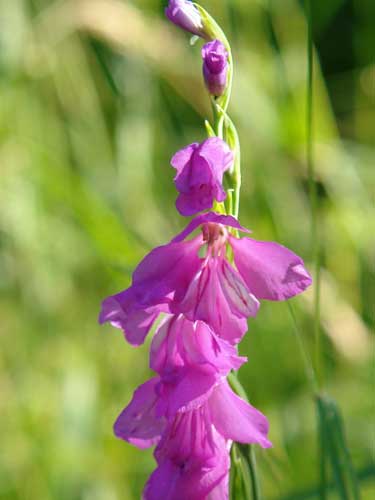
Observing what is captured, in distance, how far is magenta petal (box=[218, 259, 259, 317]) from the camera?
0.61m

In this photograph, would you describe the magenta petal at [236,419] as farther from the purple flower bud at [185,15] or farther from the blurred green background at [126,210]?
the blurred green background at [126,210]

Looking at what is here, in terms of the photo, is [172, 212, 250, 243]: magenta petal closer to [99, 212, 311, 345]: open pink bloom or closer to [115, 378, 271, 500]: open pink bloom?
[99, 212, 311, 345]: open pink bloom

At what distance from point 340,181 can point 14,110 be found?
2.36ft

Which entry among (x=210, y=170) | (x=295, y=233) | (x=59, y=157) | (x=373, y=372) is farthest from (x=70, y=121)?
(x=210, y=170)

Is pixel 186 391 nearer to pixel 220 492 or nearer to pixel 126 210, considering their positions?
pixel 220 492

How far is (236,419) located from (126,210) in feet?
4.53

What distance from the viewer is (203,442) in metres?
0.63

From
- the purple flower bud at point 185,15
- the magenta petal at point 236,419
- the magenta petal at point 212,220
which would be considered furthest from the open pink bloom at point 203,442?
the purple flower bud at point 185,15

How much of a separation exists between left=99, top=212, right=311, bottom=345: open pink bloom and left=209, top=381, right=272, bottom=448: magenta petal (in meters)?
0.04

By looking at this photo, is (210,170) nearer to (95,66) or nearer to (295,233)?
(295,233)

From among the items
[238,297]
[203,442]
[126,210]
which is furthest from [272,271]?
[126,210]

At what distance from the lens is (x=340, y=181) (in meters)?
2.01

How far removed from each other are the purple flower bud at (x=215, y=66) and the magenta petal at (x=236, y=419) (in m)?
0.22

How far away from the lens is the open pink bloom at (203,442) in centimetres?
62
